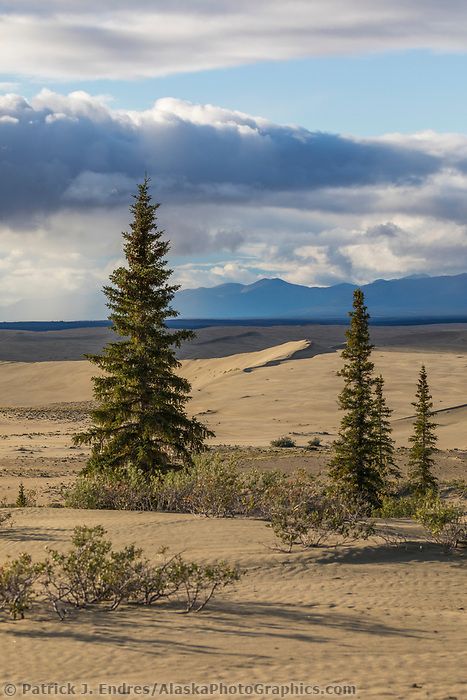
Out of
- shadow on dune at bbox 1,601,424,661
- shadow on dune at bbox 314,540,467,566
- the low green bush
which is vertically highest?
the low green bush

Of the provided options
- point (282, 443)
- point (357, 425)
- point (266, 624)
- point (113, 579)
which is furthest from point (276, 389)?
point (266, 624)

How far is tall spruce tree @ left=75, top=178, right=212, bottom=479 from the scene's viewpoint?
28.0 m

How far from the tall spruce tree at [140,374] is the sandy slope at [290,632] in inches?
392

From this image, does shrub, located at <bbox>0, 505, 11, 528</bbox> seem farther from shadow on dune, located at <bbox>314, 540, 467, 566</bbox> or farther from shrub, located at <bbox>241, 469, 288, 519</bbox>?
shadow on dune, located at <bbox>314, 540, 467, 566</bbox>

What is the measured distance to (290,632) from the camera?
39.1 ft

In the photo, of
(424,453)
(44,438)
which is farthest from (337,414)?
(424,453)

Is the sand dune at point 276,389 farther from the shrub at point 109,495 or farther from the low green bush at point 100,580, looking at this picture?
the low green bush at point 100,580

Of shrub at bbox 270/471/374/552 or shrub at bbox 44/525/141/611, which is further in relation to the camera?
shrub at bbox 270/471/374/552

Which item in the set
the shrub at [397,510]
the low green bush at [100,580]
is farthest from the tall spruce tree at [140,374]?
the low green bush at [100,580]

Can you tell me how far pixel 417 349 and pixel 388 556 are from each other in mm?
107528

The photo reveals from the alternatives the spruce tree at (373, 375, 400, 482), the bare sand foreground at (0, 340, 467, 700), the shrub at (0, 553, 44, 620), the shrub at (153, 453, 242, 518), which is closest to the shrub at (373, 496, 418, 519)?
the spruce tree at (373, 375, 400, 482)

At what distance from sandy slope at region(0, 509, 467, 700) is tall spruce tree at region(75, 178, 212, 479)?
9.96 metres

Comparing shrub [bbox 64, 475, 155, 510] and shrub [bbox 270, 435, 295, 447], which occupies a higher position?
shrub [bbox 64, 475, 155, 510]

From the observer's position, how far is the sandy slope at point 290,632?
988 cm
